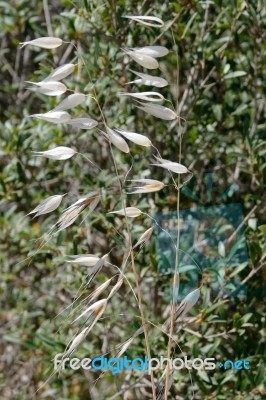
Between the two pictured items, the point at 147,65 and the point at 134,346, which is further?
the point at 134,346

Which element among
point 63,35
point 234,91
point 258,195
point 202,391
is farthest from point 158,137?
point 202,391

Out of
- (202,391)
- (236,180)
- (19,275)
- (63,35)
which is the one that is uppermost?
(63,35)

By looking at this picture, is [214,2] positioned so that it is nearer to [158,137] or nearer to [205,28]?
[205,28]

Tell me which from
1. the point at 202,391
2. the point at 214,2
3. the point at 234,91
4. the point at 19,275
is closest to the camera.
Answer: the point at 202,391

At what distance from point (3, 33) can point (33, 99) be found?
0.30 meters

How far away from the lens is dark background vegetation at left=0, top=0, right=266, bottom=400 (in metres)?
2.18

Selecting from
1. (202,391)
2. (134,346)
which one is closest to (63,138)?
(134,346)

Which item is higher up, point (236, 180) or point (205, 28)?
point (205, 28)

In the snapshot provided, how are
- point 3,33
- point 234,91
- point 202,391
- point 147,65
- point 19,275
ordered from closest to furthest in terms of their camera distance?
point 147,65
point 202,391
point 234,91
point 19,275
point 3,33

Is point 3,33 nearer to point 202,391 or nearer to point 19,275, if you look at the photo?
point 19,275

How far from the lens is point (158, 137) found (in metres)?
2.57

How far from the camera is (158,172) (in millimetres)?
2488

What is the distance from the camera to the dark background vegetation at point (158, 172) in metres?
2.18

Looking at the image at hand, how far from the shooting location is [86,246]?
2.52m
